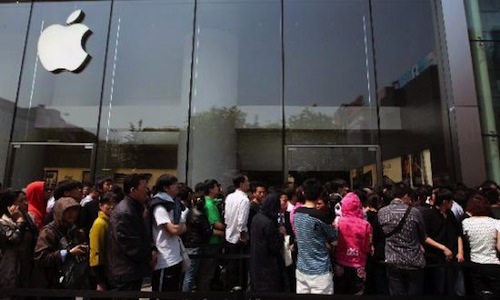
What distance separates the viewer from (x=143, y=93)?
11.0 metres

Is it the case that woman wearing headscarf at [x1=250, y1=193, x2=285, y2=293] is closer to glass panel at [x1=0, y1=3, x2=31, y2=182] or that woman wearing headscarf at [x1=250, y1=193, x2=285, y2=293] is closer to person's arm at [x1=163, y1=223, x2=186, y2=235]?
person's arm at [x1=163, y1=223, x2=186, y2=235]

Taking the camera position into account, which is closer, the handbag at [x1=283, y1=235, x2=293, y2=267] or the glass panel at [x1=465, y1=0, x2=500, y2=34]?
the handbag at [x1=283, y1=235, x2=293, y2=267]

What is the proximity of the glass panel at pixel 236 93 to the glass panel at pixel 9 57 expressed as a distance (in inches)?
217

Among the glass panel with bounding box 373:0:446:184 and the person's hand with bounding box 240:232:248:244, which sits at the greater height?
the glass panel with bounding box 373:0:446:184

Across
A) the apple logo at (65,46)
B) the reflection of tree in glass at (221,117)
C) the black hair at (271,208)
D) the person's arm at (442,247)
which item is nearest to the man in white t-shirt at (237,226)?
the black hair at (271,208)

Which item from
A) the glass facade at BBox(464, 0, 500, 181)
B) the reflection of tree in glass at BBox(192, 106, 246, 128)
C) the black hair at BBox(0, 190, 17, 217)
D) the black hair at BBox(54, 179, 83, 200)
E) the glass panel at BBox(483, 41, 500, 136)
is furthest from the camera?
the reflection of tree in glass at BBox(192, 106, 246, 128)

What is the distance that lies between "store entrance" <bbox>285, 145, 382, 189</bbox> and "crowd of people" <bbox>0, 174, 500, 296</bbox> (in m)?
4.79

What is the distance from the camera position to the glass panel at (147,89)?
34.8 feet

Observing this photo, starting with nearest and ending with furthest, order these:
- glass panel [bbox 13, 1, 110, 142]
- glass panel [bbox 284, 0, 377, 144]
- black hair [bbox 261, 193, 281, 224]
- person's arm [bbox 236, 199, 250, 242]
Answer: black hair [bbox 261, 193, 281, 224], person's arm [bbox 236, 199, 250, 242], glass panel [bbox 284, 0, 377, 144], glass panel [bbox 13, 1, 110, 142]

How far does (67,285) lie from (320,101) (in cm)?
845

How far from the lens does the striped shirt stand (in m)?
3.90

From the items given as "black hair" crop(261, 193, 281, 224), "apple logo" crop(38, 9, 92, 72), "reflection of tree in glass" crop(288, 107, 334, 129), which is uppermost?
"apple logo" crop(38, 9, 92, 72)

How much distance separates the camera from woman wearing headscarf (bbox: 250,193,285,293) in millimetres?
4223

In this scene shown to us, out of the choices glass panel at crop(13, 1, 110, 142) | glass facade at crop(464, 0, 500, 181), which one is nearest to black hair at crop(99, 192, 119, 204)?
glass panel at crop(13, 1, 110, 142)
